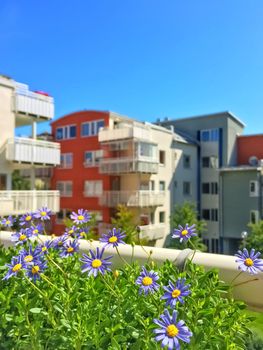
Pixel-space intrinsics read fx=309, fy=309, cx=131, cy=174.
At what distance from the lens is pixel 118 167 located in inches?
998

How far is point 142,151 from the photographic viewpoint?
2508 cm

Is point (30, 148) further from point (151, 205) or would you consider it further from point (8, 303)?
point (8, 303)

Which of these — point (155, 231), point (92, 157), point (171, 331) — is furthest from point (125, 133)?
point (171, 331)

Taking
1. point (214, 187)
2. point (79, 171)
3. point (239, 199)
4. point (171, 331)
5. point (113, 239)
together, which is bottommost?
point (239, 199)

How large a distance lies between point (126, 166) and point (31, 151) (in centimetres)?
940

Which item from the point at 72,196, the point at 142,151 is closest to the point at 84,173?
the point at 72,196

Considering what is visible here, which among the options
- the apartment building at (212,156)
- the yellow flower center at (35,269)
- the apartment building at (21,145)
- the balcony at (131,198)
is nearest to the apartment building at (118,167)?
the balcony at (131,198)

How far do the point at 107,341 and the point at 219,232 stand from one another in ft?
93.6

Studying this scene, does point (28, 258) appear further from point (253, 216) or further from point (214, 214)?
point (214, 214)

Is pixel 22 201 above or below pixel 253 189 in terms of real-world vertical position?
below

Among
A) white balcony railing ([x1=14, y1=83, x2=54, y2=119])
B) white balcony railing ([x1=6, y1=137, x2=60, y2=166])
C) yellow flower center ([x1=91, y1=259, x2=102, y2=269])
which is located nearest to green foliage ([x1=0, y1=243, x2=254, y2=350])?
yellow flower center ([x1=91, y1=259, x2=102, y2=269])

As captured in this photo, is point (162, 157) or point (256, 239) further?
point (162, 157)

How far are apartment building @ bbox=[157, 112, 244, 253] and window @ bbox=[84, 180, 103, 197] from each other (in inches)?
416

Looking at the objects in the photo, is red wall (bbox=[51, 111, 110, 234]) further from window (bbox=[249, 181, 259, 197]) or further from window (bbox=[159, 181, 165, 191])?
window (bbox=[249, 181, 259, 197])
